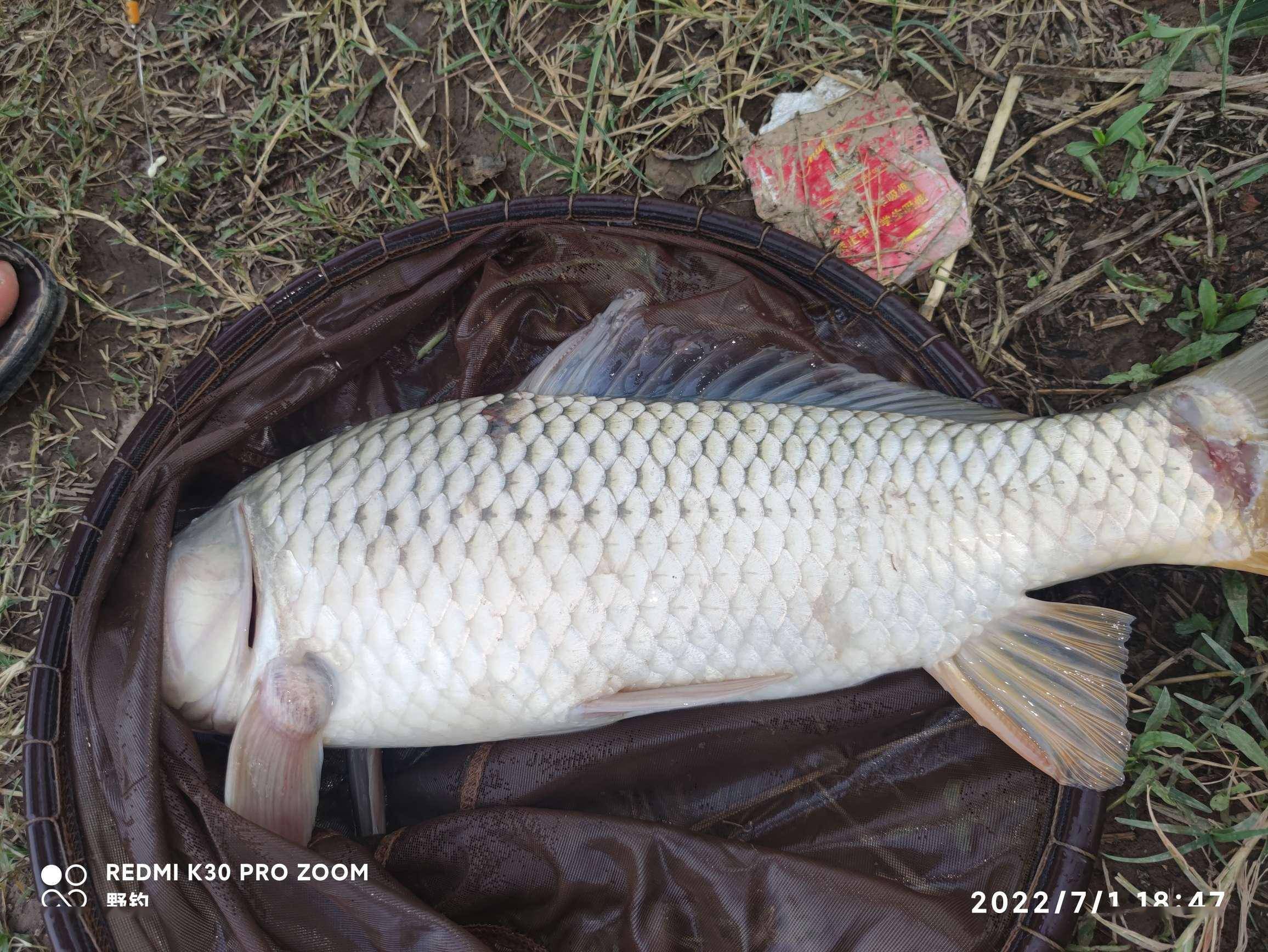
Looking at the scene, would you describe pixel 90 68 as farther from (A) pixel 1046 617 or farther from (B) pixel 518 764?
(A) pixel 1046 617

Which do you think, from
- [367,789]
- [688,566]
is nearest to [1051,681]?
[688,566]

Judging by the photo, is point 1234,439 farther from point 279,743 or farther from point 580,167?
point 279,743

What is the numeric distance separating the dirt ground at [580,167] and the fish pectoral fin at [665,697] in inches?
27.8

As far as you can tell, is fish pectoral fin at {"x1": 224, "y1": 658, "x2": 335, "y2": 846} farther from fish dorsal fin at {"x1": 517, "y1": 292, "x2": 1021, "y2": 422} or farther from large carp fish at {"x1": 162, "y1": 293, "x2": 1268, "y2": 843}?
fish dorsal fin at {"x1": 517, "y1": 292, "x2": 1021, "y2": 422}

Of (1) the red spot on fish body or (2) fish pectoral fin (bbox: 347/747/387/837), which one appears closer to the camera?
(1) the red spot on fish body

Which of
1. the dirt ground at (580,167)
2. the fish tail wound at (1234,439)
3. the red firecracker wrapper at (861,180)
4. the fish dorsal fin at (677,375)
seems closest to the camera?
the fish tail wound at (1234,439)

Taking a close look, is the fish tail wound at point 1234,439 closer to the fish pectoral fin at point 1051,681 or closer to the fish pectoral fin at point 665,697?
the fish pectoral fin at point 1051,681

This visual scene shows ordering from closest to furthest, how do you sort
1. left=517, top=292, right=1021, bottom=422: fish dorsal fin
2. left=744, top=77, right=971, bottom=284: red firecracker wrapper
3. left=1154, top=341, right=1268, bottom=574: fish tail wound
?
left=1154, top=341, right=1268, bottom=574: fish tail wound
left=517, top=292, right=1021, bottom=422: fish dorsal fin
left=744, top=77, right=971, bottom=284: red firecracker wrapper

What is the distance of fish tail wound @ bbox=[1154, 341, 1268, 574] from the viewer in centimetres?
143

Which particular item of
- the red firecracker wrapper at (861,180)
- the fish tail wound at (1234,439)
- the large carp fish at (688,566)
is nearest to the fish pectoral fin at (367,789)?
the large carp fish at (688,566)

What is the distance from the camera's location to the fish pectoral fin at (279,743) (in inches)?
57.9

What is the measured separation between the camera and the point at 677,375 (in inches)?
66.2

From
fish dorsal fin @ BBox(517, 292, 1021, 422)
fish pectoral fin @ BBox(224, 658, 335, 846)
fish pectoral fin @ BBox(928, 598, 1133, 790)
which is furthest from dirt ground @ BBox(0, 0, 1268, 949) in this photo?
fish pectoral fin @ BBox(224, 658, 335, 846)

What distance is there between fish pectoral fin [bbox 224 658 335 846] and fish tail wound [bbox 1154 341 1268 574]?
1.57 m
